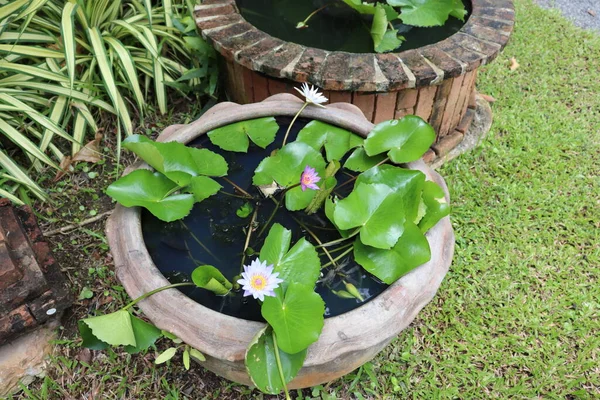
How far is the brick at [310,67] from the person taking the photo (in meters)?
1.80

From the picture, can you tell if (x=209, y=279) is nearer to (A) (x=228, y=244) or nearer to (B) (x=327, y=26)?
(A) (x=228, y=244)

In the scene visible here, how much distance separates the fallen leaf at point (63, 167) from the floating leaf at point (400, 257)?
165 centimetres

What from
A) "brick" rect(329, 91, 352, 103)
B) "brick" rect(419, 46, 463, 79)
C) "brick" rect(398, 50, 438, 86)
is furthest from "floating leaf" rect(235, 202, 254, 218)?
"brick" rect(419, 46, 463, 79)

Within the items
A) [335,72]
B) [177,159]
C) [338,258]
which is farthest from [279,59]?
[338,258]

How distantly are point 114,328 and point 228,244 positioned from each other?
0.34 m

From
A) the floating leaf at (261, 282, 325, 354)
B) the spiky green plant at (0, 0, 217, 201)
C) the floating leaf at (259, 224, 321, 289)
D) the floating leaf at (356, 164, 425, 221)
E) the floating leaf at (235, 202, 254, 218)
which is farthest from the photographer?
the spiky green plant at (0, 0, 217, 201)

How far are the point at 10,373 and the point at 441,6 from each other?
2354 millimetres

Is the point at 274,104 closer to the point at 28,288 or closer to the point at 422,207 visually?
the point at 422,207

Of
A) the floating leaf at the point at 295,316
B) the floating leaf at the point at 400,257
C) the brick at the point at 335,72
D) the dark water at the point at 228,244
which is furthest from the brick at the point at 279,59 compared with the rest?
the floating leaf at the point at 295,316

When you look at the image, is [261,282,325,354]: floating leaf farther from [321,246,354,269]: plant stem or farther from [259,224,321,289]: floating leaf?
[321,246,354,269]: plant stem

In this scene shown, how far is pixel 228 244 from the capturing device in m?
1.22

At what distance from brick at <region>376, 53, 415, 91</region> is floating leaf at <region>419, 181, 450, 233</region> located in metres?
0.70

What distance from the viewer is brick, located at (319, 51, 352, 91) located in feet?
5.83

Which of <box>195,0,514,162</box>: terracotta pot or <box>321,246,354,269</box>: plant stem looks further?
<box>195,0,514,162</box>: terracotta pot
